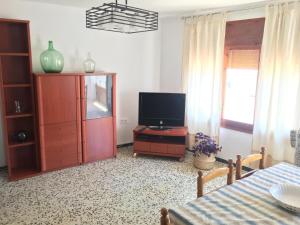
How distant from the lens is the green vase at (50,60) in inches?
139

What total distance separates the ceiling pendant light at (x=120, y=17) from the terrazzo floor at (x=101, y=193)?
1.87 meters

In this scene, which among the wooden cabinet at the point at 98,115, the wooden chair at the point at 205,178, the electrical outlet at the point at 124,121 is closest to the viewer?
the wooden chair at the point at 205,178

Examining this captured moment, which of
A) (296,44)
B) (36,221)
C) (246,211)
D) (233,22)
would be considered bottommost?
(36,221)

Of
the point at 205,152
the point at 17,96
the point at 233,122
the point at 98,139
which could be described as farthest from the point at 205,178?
the point at 17,96

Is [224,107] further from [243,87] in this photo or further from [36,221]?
[36,221]

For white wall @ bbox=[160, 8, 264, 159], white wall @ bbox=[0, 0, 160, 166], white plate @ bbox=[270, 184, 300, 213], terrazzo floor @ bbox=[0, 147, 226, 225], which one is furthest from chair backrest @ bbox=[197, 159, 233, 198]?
white wall @ bbox=[0, 0, 160, 166]

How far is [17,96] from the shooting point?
3631 millimetres

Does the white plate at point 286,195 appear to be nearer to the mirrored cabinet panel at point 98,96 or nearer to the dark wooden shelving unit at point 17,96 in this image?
the mirrored cabinet panel at point 98,96

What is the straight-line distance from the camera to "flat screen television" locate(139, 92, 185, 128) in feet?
14.0

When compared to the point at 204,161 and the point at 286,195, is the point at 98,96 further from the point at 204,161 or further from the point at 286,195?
the point at 286,195

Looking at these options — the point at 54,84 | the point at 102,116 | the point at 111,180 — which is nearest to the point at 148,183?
the point at 111,180

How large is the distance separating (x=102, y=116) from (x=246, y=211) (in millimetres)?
2876

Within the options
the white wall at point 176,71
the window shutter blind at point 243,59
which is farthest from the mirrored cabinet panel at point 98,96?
the window shutter blind at point 243,59

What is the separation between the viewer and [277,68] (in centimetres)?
321
